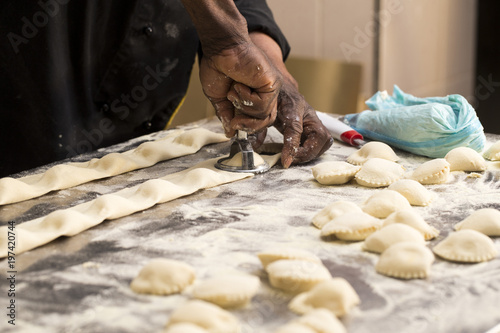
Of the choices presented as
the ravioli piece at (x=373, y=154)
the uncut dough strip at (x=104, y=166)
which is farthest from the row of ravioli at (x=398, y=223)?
the uncut dough strip at (x=104, y=166)

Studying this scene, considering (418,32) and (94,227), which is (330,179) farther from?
(418,32)

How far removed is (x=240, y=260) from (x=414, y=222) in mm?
328

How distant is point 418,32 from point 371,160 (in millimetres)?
2274

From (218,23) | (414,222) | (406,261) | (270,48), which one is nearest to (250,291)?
(406,261)

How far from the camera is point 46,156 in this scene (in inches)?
72.0

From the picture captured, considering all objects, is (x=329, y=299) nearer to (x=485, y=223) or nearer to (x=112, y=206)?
(x=485, y=223)

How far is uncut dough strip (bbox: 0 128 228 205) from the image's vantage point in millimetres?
1341

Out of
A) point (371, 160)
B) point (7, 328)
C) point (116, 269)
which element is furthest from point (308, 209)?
point (7, 328)

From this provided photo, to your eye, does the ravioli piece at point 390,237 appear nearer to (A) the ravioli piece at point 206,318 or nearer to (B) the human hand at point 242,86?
(A) the ravioli piece at point 206,318

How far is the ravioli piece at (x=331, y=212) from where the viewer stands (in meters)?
1.14

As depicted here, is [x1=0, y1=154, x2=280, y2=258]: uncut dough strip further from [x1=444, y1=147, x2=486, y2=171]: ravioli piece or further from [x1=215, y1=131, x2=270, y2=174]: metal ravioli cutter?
[x1=444, y1=147, x2=486, y2=171]: ravioli piece

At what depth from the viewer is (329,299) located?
0.82 m

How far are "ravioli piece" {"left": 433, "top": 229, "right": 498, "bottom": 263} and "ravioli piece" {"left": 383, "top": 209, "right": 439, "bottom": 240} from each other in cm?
5

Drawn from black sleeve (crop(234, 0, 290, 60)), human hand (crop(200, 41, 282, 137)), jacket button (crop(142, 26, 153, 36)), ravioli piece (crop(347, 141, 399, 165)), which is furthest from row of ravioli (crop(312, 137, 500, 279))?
jacket button (crop(142, 26, 153, 36))
